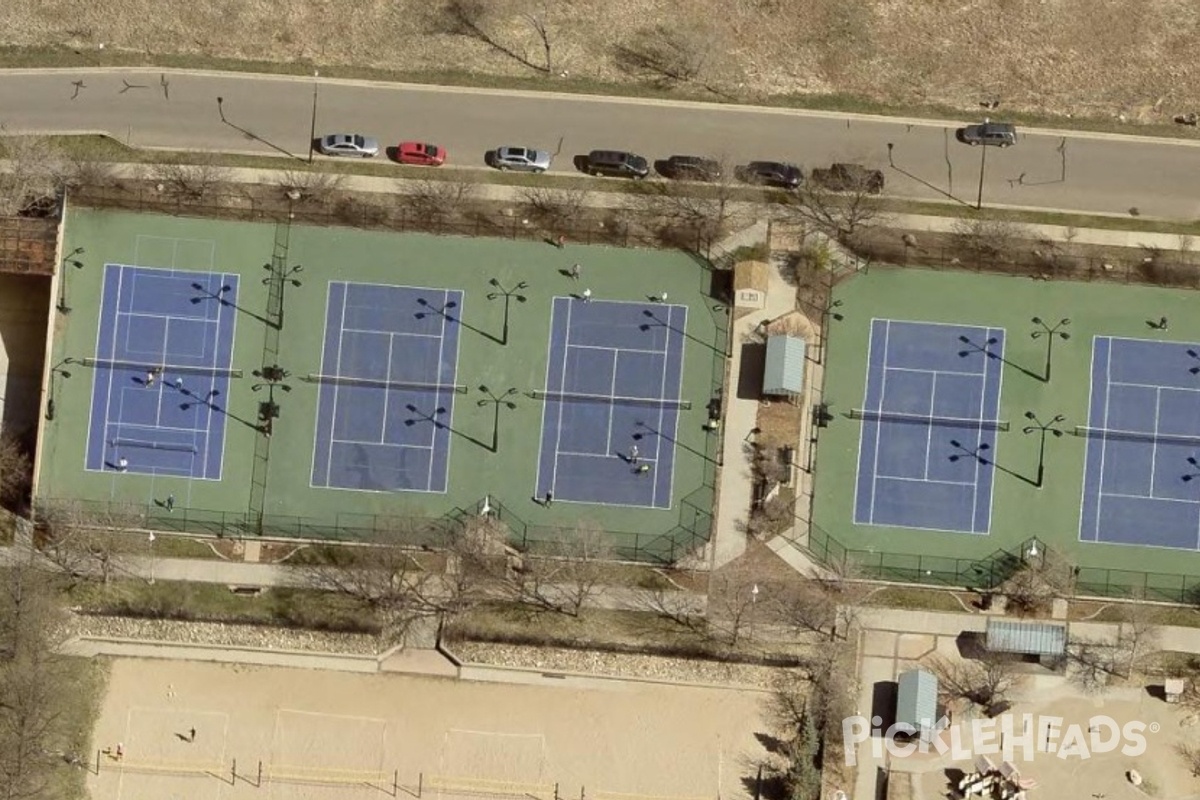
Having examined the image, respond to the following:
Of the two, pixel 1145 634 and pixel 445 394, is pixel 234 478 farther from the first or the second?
pixel 1145 634

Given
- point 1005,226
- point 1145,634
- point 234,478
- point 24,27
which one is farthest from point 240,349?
point 1145,634

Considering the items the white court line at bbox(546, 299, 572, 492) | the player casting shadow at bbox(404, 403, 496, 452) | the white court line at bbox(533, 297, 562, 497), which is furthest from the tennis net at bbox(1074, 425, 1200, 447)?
the player casting shadow at bbox(404, 403, 496, 452)

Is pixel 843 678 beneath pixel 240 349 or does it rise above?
beneath

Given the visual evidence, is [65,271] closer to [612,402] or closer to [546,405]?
[546,405]

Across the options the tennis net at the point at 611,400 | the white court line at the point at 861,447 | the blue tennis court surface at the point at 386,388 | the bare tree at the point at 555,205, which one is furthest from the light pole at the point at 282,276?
→ the white court line at the point at 861,447

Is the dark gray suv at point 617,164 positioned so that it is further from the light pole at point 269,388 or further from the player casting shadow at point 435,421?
the light pole at point 269,388

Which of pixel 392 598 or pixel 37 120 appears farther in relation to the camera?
pixel 37 120
